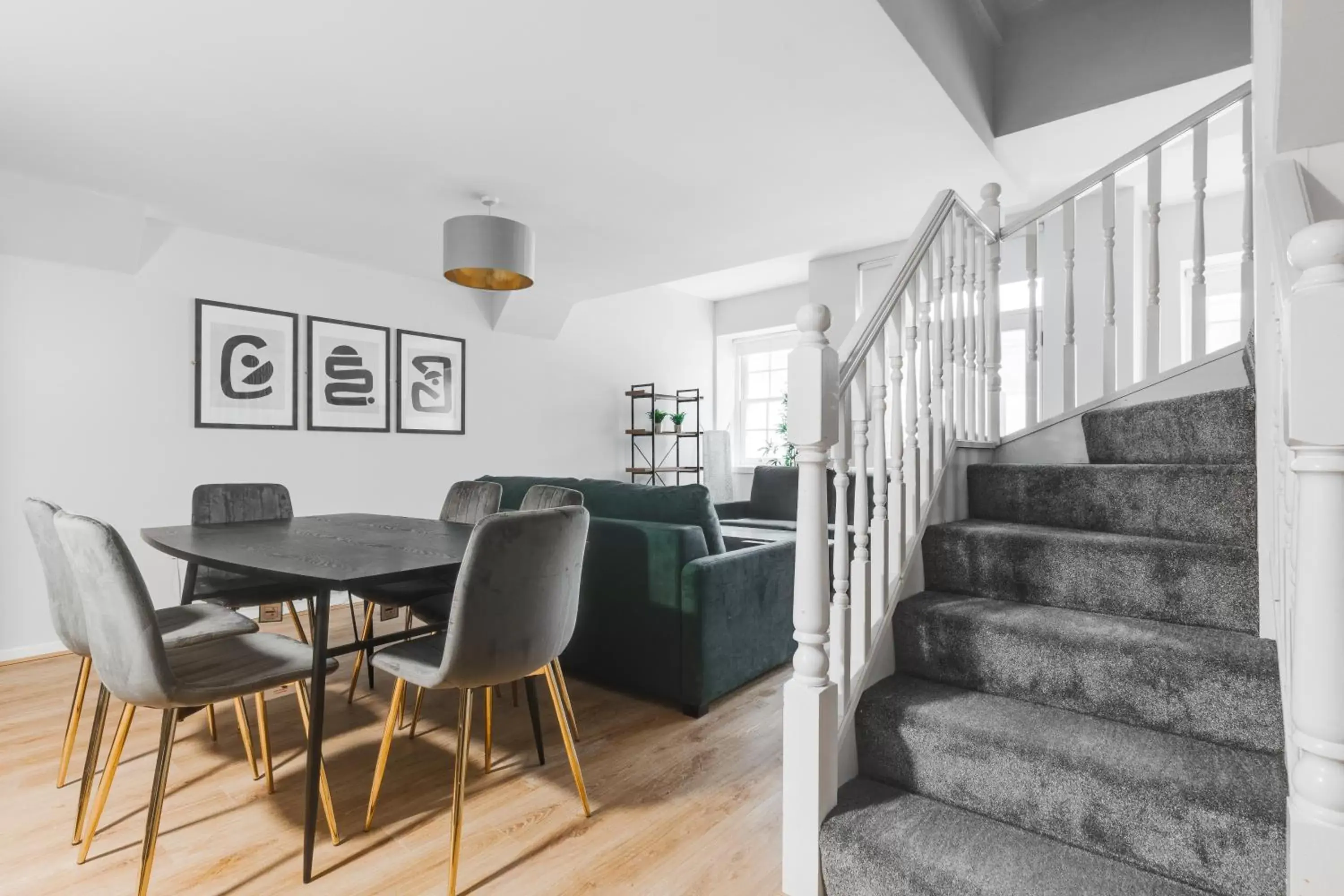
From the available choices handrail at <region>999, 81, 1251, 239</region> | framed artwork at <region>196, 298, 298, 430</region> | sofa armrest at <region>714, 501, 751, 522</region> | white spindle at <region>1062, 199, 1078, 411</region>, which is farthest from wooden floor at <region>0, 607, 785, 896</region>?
sofa armrest at <region>714, 501, 751, 522</region>

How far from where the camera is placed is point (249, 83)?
2.33 m

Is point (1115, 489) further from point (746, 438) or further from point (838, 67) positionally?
point (746, 438)

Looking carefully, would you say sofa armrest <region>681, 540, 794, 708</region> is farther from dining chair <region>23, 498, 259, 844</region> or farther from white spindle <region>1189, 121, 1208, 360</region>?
white spindle <region>1189, 121, 1208, 360</region>

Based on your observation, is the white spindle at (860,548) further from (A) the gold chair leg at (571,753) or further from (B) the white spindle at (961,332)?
(A) the gold chair leg at (571,753)

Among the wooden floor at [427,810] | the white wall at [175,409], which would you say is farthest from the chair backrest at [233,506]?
the white wall at [175,409]

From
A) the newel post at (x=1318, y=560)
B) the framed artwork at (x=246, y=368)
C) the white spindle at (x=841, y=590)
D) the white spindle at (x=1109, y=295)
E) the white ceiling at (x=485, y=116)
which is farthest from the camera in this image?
the framed artwork at (x=246, y=368)

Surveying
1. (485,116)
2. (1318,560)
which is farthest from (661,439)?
(1318,560)

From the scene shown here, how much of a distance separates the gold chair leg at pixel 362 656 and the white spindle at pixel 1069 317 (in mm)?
2701

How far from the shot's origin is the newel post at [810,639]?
142cm

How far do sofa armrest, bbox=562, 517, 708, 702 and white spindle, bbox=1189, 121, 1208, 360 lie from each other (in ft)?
6.06

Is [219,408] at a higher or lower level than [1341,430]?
higher

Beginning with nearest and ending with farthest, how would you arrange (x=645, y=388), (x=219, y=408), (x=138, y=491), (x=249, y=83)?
(x=249, y=83), (x=138, y=491), (x=219, y=408), (x=645, y=388)

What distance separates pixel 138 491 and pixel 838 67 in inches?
165

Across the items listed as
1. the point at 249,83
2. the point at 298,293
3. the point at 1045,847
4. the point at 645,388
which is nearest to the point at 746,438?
the point at 645,388
